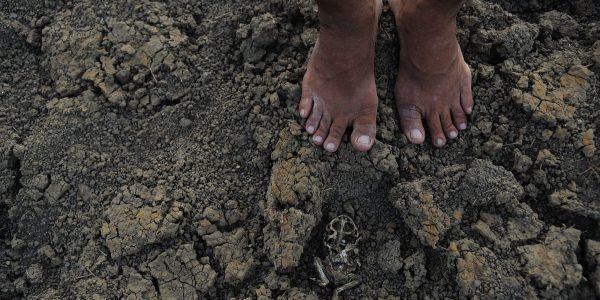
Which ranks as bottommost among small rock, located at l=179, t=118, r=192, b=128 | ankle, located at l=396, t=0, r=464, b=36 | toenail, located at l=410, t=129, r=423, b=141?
small rock, located at l=179, t=118, r=192, b=128

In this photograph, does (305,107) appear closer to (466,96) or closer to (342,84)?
(342,84)

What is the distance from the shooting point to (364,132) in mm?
1851

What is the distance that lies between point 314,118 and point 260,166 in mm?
285

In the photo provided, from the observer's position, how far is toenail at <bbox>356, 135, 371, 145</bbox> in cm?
184

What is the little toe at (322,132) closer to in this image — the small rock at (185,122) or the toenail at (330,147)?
the toenail at (330,147)

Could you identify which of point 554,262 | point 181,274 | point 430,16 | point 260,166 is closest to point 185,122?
point 260,166

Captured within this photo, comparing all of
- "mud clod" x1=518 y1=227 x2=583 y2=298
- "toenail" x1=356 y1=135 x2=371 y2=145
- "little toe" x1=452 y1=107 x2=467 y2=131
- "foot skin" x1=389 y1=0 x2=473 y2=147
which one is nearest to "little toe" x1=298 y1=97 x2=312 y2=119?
"toenail" x1=356 y1=135 x2=371 y2=145

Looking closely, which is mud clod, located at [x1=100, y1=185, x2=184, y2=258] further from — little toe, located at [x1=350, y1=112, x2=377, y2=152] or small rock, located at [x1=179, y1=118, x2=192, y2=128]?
little toe, located at [x1=350, y1=112, x2=377, y2=152]

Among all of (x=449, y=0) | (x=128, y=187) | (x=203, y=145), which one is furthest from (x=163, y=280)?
(x=449, y=0)

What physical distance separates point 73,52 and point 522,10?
198 cm

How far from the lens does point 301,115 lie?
1.91 meters

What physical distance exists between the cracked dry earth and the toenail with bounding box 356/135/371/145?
0.12 ft

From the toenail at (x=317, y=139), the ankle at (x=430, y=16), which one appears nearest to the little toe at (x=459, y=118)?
the ankle at (x=430, y=16)

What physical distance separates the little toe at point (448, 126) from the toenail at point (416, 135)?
111mm
